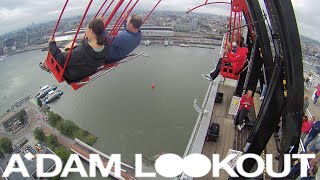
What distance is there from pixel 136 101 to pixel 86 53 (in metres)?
16.6

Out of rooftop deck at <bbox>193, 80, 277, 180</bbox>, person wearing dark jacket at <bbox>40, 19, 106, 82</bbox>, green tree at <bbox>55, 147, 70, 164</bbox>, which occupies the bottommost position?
green tree at <bbox>55, 147, 70, 164</bbox>

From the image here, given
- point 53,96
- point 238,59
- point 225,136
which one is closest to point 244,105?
point 225,136

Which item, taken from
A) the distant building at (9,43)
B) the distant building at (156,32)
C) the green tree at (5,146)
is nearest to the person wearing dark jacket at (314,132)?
the green tree at (5,146)

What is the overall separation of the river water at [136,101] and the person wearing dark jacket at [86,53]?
10.6 metres

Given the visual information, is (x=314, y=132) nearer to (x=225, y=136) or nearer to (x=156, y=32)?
(x=225, y=136)

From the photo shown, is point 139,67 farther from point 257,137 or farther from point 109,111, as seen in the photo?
point 257,137

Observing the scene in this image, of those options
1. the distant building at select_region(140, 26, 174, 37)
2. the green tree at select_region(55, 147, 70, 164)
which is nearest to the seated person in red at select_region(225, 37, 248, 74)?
the green tree at select_region(55, 147, 70, 164)

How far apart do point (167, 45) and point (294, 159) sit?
4076cm

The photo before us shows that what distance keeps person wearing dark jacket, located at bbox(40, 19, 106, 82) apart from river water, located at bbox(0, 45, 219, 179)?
1062 centimetres

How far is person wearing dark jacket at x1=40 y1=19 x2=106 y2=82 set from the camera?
9.09 feet

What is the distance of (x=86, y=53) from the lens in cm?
285

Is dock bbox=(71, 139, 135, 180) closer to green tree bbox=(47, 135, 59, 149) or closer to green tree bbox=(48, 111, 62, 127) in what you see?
green tree bbox=(47, 135, 59, 149)

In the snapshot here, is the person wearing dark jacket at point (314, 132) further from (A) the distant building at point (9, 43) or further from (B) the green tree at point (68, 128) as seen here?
(A) the distant building at point (9, 43)

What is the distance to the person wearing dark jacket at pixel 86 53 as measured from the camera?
2.77 meters
